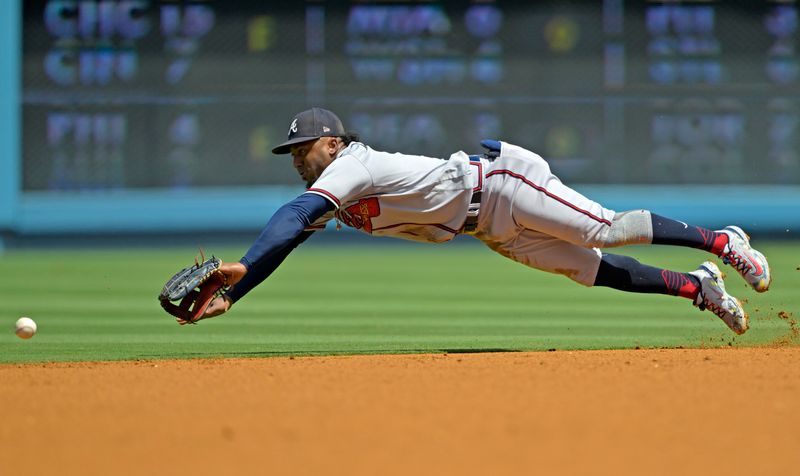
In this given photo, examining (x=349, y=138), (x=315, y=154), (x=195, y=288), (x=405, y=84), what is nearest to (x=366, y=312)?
(x=349, y=138)

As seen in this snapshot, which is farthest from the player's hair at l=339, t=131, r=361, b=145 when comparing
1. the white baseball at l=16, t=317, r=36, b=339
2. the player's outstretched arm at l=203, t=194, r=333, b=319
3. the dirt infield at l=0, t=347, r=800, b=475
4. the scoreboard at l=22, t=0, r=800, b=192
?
the scoreboard at l=22, t=0, r=800, b=192

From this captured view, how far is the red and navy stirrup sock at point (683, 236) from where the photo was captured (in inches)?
223

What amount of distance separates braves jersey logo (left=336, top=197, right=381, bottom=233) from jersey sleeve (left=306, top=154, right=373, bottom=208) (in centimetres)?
8

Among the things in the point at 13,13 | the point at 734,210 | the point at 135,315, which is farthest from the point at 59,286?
the point at 734,210

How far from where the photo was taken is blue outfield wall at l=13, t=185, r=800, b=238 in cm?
1388

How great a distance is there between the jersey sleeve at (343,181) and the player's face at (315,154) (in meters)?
0.17

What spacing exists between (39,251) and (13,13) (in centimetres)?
277

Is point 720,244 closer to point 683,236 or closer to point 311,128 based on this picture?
point 683,236

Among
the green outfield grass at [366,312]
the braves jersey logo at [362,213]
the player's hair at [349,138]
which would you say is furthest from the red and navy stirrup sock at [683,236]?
the player's hair at [349,138]

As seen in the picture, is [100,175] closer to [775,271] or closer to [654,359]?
[775,271]

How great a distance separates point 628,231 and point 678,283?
519 millimetres

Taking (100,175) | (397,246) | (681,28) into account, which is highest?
(681,28)

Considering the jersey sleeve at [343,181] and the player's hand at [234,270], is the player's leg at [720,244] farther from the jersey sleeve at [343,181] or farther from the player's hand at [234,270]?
the player's hand at [234,270]

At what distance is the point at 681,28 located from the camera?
14.4m
